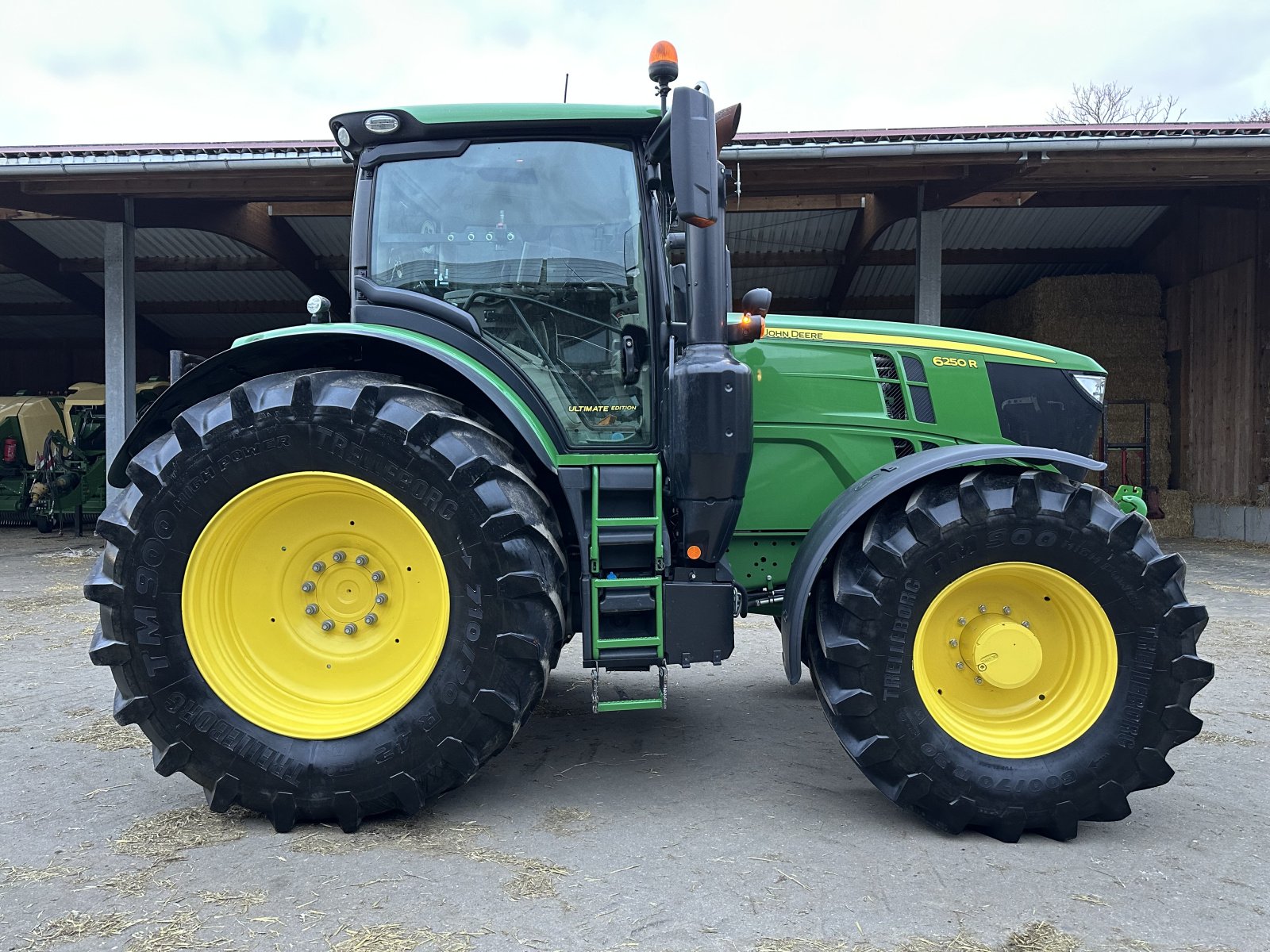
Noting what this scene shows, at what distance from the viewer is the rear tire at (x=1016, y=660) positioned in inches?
107

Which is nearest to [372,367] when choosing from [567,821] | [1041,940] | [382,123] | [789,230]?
[382,123]

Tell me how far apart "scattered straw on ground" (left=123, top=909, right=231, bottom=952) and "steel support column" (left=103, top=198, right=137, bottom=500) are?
31.1 feet

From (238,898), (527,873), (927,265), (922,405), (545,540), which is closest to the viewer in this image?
(238,898)

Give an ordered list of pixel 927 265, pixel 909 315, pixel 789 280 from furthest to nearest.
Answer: pixel 909 315 < pixel 789 280 < pixel 927 265

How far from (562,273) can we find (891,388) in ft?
4.56

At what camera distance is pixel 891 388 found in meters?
3.51

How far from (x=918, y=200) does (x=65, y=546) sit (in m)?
11.6

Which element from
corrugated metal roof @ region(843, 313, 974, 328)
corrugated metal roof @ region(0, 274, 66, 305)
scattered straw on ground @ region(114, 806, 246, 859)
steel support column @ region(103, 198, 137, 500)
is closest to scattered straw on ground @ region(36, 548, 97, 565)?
steel support column @ region(103, 198, 137, 500)

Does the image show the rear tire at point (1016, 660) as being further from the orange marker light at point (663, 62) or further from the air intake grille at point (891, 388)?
the orange marker light at point (663, 62)

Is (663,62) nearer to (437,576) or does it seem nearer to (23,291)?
(437,576)

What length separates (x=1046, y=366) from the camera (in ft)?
11.7

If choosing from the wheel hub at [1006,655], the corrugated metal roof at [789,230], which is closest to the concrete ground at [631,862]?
the wheel hub at [1006,655]

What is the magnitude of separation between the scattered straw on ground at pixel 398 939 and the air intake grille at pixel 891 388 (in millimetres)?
2384

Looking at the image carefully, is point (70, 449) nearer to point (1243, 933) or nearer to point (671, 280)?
point (671, 280)
